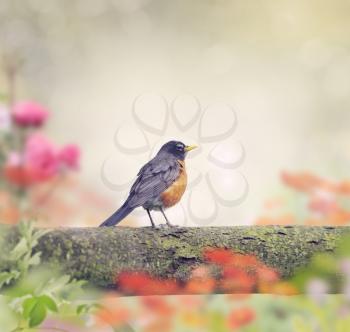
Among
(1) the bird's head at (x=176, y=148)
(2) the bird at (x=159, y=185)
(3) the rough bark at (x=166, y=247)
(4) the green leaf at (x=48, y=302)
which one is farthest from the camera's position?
(1) the bird's head at (x=176, y=148)

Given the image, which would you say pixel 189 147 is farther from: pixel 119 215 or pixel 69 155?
pixel 69 155

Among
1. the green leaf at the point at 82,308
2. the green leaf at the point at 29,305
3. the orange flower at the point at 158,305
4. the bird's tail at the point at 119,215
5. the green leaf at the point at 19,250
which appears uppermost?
the bird's tail at the point at 119,215

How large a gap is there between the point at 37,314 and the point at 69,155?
2.52ft

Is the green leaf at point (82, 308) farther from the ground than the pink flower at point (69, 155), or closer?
closer

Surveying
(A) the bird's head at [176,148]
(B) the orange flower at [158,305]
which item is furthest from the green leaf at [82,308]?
(B) the orange flower at [158,305]

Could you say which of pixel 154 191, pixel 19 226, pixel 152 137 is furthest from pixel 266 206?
pixel 19 226

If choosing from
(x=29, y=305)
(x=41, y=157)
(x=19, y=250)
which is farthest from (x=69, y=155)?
(x=29, y=305)

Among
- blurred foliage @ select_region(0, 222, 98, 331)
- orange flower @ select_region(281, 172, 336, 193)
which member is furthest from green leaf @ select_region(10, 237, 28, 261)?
orange flower @ select_region(281, 172, 336, 193)

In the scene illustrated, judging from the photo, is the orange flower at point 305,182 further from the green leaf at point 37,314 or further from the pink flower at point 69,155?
the green leaf at point 37,314

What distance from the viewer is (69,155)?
1410mm

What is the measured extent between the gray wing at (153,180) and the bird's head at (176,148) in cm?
2

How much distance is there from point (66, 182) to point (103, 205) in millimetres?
101

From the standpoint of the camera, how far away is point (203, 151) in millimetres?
1147

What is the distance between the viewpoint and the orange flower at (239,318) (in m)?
1.35
